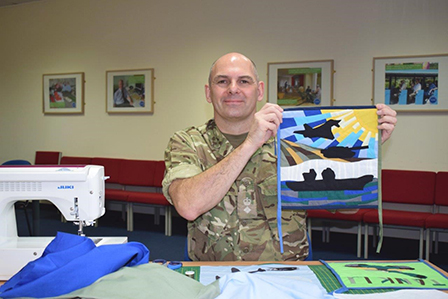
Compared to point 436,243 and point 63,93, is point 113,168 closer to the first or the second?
point 63,93

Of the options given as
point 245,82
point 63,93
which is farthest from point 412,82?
point 63,93

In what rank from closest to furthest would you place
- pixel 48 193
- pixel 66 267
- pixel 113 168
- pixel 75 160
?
1. pixel 66 267
2. pixel 48 193
3. pixel 113 168
4. pixel 75 160

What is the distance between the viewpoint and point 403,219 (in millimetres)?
4500

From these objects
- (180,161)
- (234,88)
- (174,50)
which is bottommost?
(180,161)

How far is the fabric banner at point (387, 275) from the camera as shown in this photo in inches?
56.0

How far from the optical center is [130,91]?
686 cm

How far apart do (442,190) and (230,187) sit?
3.87 m

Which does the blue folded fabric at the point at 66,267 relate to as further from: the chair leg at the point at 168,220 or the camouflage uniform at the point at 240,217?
the chair leg at the point at 168,220

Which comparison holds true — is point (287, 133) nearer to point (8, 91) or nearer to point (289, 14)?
point (289, 14)

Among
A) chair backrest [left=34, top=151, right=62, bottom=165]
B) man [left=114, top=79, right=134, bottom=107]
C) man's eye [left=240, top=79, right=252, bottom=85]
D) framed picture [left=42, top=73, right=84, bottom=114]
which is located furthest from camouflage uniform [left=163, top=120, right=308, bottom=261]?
chair backrest [left=34, top=151, right=62, bottom=165]

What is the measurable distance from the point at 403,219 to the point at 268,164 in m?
3.01

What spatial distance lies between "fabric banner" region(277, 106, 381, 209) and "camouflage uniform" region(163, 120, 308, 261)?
0.20 metres

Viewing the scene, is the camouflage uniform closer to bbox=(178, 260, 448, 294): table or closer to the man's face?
the man's face

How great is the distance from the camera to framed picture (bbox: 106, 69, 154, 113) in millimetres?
6723
